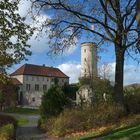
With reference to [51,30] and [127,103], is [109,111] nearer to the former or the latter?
[127,103]

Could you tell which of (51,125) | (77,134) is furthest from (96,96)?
(77,134)

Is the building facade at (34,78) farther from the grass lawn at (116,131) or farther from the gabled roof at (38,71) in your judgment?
the grass lawn at (116,131)

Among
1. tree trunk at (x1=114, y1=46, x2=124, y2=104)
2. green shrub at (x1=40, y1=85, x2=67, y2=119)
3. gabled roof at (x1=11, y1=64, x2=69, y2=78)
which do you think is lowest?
green shrub at (x1=40, y1=85, x2=67, y2=119)

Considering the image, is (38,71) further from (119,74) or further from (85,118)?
(85,118)

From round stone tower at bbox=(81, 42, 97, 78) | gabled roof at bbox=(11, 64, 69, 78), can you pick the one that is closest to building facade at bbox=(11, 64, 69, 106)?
gabled roof at bbox=(11, 64, 69, 78)

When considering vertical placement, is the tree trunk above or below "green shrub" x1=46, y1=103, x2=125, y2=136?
above

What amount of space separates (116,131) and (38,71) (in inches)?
4711

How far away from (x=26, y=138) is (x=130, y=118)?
21.7ft

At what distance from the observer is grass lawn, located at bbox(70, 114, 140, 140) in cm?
2039

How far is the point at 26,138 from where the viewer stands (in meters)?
24.6

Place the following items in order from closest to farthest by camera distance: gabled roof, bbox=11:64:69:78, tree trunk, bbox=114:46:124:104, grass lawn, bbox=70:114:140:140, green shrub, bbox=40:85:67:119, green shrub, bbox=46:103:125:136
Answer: grass lawn, bbox=70:114:140:140, green shrub, bbox=46:103:125:136, tree trunk, bbox=114:46:124:104, green shrub, bbox=40:85:67:119, gabled roof, bbox=11:64:69:78

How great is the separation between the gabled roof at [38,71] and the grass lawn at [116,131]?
10884cm

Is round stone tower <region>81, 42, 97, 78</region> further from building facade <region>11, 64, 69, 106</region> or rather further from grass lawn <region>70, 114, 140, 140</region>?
A: building facade <region>11, 64, 69, 106</region>

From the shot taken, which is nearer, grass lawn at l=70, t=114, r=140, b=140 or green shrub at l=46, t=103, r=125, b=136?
grass lawn at l=70, t=114, r=140, b=140
